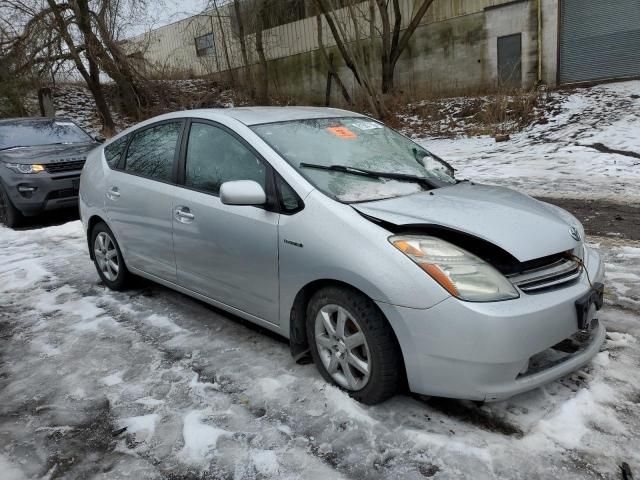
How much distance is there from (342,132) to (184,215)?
1.24 meters

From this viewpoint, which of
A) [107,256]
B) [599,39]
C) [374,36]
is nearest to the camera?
[107,256]

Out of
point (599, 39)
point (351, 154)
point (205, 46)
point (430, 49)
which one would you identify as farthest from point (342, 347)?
point (205, 46)

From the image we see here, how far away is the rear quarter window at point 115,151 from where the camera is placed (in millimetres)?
4727

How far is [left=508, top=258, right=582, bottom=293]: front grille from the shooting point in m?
2.58

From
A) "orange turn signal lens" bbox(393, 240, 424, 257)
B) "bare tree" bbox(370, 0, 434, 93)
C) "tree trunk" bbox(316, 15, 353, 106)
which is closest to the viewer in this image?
"orange turn signal lens" bbox(393, 240, 424, 257)

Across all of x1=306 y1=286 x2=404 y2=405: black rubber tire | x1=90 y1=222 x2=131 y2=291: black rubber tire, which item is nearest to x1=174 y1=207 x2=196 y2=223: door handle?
x1=90 y1=222 x2=131 y2=291: black rubber tire

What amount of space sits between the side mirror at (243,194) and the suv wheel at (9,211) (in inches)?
252

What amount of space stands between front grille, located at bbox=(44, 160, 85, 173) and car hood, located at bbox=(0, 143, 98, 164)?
0.16ft

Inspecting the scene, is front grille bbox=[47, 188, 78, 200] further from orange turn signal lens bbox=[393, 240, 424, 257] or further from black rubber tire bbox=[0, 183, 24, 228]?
orange turn signal lens bbox=[393, 240, 424, 257]

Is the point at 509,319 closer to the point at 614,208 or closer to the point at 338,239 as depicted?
the point at 338,239

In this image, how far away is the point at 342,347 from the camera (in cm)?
285

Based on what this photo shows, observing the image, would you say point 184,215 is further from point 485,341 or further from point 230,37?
point 230,37

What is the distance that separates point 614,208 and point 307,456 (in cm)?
553

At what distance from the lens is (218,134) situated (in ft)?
12.1
